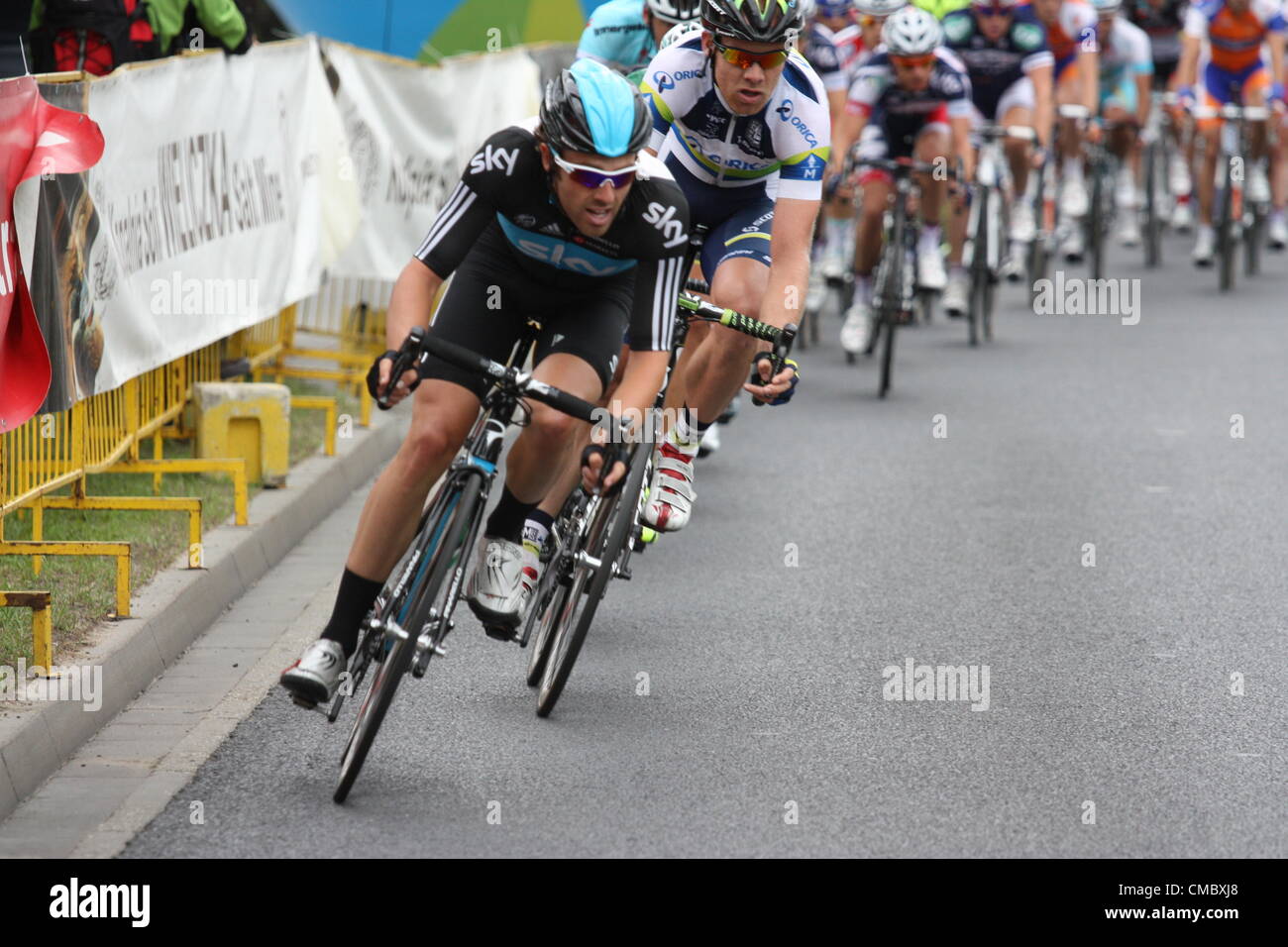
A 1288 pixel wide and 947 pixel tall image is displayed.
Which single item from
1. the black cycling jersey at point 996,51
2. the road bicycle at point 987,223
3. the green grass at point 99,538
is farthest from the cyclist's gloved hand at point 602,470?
the black cycling jersey at point 996,51

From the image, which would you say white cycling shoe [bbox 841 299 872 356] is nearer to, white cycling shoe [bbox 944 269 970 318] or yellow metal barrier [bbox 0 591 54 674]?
white cycling shoe [bbox 944 269 970 318]

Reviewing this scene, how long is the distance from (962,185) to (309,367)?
4307 mm

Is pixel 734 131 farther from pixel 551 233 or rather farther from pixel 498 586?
pixel 498 586

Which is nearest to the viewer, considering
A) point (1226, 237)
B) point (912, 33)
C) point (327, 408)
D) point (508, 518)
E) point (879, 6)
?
point (508, 518)

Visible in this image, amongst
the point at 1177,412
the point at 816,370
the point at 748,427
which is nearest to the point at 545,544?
the point at 748,427

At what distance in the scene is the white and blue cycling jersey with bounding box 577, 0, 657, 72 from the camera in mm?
9969

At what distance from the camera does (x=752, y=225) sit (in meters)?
8.19

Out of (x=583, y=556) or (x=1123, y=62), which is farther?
(x=1123, y=62)

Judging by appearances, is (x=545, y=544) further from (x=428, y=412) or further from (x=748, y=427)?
(x=748, y=427)

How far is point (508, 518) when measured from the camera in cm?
637

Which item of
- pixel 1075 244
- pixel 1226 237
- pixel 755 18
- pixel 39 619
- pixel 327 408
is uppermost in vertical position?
pixel 755 18

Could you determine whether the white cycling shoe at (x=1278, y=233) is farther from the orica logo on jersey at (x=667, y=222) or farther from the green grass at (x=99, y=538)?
the orica logo on jersey at (x=667, y=222)

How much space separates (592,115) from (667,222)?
50 centimetres

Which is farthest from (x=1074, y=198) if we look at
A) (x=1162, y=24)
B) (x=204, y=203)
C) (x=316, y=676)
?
(x=316, y=676)
